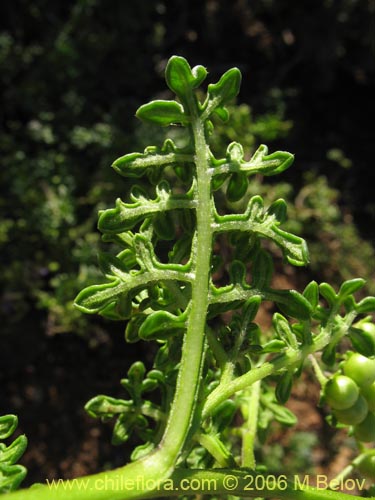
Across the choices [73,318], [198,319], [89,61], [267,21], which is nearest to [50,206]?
[73,318]

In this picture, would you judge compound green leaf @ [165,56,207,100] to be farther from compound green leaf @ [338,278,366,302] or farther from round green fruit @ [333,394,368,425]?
round green fruit @ [333,394,368,425]

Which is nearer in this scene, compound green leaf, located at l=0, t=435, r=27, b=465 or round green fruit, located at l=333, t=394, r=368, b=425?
compound green leaf, located at l=0, t=435, r=27, b=465

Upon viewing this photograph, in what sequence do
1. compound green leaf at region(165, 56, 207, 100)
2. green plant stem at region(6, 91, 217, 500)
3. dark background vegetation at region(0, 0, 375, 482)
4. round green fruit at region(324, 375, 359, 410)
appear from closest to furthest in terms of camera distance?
green plant stem at region(6, 91, 217, 500) < compound green leaf at region(165, 56, 207, 100) < round green fruit at region(324, 375, 359, 410) < dark background vegetation at region(0, 0, 375, 482)

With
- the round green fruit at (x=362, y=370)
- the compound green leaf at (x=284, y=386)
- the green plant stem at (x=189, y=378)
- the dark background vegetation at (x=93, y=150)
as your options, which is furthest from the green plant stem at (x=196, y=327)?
the dark background vegetation at (x=93, y=150)

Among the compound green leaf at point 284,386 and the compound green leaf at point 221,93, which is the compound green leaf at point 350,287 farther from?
the compound green leaf at point 221,93

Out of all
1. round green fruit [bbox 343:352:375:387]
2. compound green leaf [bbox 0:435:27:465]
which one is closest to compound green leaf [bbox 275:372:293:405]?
round green fruit [bbox 343:352:375:387]

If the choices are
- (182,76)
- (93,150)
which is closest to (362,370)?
(182,76)
